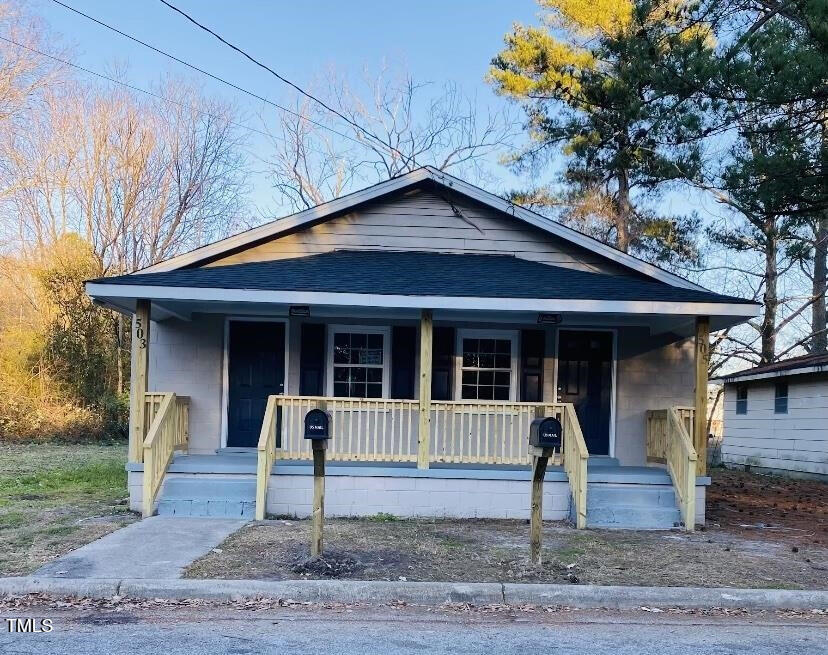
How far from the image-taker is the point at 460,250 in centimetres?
1138

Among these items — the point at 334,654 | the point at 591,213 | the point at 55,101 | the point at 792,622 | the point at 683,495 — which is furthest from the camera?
the point at 55,101

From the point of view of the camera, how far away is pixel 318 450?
21.2 feet

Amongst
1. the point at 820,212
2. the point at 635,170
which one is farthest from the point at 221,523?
the point at 635,170

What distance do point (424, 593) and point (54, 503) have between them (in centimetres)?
604

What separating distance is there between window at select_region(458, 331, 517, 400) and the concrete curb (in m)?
5.19

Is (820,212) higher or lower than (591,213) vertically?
lower

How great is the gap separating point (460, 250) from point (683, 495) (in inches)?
188

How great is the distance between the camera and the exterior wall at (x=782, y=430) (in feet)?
51.6

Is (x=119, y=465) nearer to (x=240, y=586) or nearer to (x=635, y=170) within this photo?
(x=240, y=586)

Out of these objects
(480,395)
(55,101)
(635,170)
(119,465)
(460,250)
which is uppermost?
(55,101)

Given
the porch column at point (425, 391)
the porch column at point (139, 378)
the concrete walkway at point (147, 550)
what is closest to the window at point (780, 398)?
the porch column at point (425, 391)

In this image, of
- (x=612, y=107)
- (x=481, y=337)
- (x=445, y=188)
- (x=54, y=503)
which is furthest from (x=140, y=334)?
(x=612, y=107)

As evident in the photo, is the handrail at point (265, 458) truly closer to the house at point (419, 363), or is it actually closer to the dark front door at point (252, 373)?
the house at point (419, 363)

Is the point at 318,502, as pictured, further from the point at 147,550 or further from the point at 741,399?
the point at 741,399
